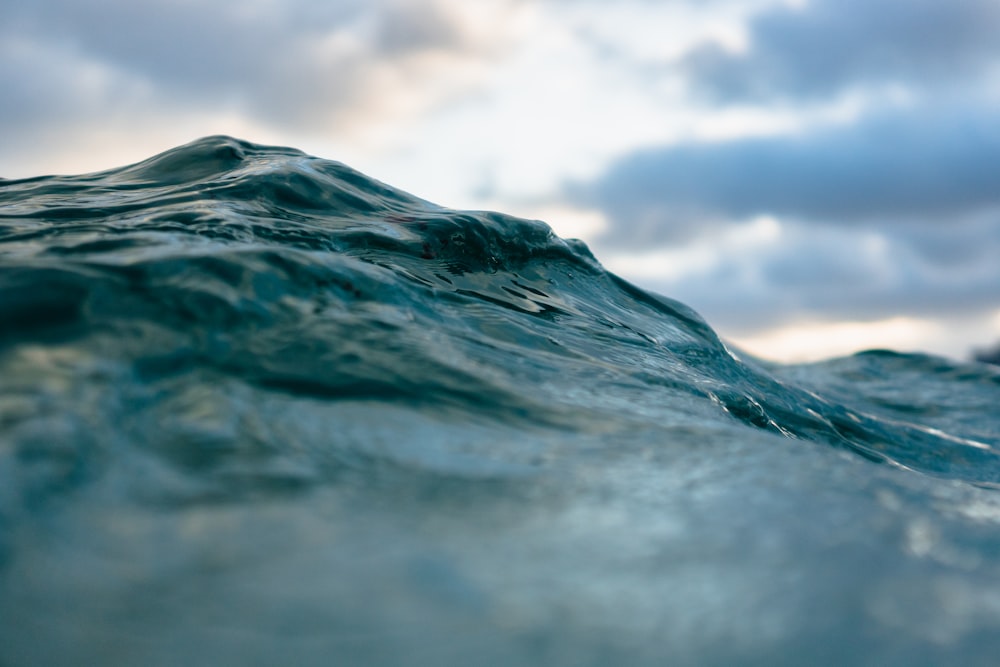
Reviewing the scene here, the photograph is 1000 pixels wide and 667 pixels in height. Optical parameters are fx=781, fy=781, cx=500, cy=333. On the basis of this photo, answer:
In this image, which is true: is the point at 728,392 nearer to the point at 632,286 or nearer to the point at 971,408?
the point at 632,286

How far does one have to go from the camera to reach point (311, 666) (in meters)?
1.22

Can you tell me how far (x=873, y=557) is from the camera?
155cm

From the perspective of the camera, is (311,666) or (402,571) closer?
(311,666)

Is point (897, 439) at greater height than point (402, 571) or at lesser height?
greater

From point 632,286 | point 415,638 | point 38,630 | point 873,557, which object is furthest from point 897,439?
point 38,630

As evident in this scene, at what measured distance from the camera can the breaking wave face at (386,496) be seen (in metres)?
1.30

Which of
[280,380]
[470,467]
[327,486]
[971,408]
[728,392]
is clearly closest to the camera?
[327,486]

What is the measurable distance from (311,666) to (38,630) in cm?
50

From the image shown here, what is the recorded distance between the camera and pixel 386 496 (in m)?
1.63

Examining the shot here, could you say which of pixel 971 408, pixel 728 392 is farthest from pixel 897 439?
pixel 971 408

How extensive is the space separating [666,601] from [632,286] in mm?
4201

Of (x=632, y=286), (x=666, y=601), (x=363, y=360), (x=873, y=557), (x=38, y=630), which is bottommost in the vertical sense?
(x=38, y=630)

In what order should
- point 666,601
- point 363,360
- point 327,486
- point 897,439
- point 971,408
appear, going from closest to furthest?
point 666,601, point 327,486, point 363,360, point 897,439, point 971,408

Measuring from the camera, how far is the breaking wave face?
130cm
